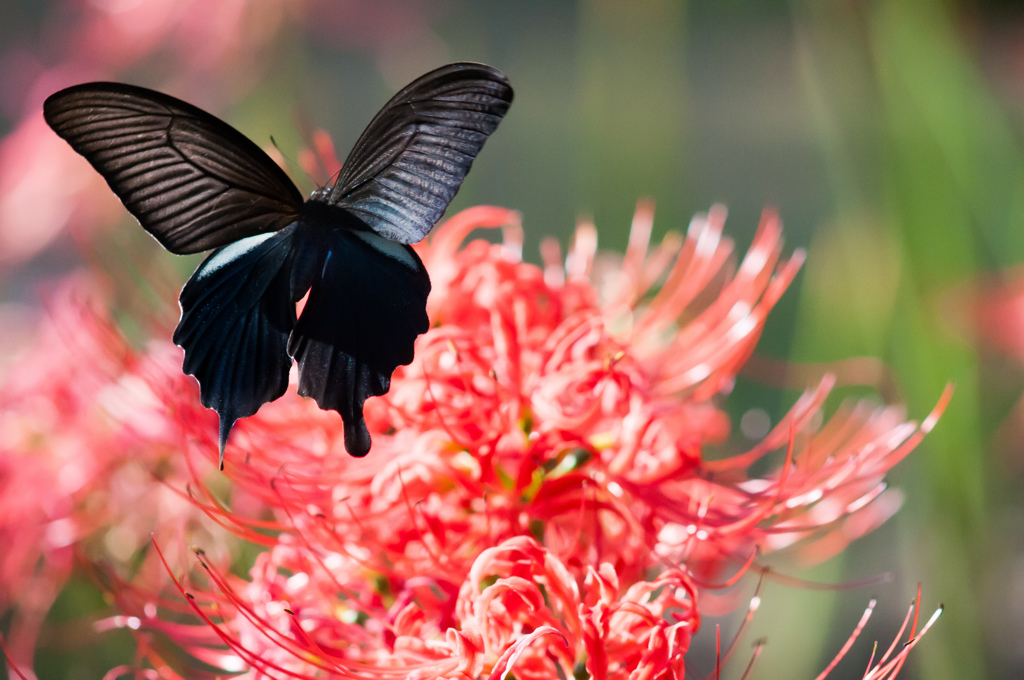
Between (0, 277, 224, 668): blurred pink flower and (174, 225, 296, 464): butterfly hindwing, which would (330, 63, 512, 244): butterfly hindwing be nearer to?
(174, 225, 296, 464): butterfly hindwing

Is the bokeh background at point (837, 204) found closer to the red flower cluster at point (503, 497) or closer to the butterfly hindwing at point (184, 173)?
the red flower cluster at point (503, 497)

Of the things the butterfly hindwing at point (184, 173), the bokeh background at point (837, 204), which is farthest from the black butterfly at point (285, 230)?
the bokeh background at point (837, 204)

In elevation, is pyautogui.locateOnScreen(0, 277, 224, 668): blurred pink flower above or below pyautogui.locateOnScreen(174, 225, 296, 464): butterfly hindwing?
below

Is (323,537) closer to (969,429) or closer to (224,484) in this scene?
(224,484)

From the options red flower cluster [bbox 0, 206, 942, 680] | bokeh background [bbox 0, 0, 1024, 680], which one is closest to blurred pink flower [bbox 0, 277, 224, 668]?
bokeh background [bbox 0, 0, 1024, 680]

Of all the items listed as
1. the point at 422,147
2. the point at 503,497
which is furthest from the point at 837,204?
the point at 422,147

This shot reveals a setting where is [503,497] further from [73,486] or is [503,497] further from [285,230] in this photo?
[73,486]

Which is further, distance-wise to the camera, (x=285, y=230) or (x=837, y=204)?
(x=837, y=204)
